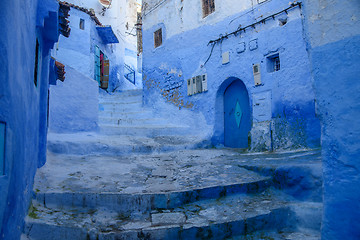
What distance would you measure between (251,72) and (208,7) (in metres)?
3.30

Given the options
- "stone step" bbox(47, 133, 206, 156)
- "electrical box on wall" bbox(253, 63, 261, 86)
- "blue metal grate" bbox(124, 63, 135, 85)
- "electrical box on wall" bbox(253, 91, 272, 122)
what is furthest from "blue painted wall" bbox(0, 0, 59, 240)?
"blue metal grate" bbox(124, 63, 135, 85)

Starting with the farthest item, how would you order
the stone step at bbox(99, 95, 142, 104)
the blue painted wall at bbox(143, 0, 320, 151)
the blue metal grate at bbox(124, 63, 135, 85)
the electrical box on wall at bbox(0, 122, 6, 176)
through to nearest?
1. the blue metal grate at bbox(124, 63, 135, 85)
2. the stone step at bbox(99, 95, 142, 104)
3. the blue painted wall at bbox(143, 0, 320, 151)
4. the electrical box on wall at bbox(0, 122, 6, 176)

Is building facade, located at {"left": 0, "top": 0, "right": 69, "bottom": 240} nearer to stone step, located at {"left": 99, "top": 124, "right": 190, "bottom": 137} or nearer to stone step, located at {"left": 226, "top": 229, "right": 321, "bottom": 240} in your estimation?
stone step, located at {"left": 226, "top": 229, "right": 321, "bottom": 240}

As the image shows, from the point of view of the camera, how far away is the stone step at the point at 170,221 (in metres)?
2.66

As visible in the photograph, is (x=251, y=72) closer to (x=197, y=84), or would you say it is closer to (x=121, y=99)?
(x=197, y=84)

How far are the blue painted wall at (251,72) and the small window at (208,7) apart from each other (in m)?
0.49

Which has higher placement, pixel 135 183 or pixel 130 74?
pixel 130 74

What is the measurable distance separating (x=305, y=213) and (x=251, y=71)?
518 centimetres

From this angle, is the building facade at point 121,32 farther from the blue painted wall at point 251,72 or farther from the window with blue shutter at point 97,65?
the blue painted wall at point 251,72

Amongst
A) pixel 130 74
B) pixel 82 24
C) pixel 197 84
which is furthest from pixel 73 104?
pixel 130 74

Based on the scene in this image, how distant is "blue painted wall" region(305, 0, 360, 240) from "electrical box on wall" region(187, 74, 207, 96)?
7.26 m

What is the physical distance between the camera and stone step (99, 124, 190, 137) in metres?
8.13

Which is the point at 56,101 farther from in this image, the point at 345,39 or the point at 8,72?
the point at 345,39

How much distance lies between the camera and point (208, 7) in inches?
363
